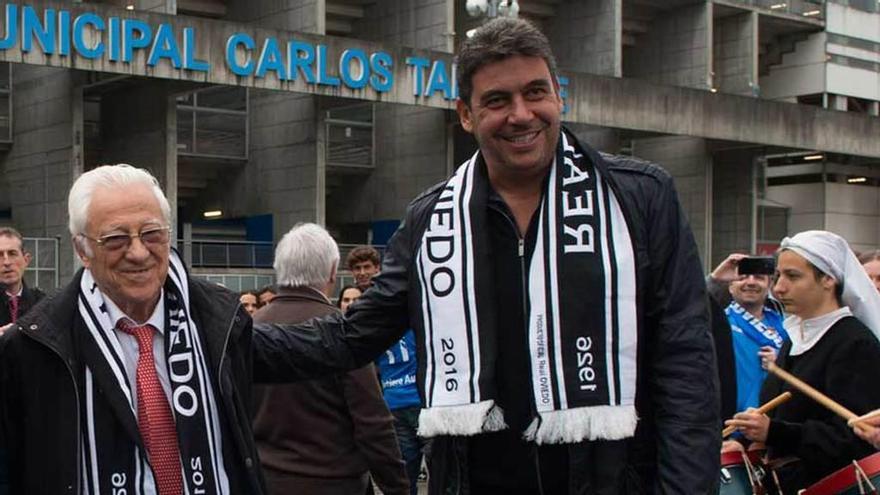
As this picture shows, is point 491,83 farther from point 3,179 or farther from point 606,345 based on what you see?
point 3,179

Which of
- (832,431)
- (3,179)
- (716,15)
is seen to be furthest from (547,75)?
(716,15)

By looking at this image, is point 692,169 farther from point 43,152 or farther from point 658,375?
point 658,375

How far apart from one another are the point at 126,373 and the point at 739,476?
2.63 m

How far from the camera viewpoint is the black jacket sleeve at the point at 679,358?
2.70 metres

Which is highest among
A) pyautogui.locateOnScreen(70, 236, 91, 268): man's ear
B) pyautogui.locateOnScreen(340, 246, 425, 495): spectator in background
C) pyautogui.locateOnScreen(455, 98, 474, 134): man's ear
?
pyautogui.locateOnScreen(455, 98, 474, 134): man's ear

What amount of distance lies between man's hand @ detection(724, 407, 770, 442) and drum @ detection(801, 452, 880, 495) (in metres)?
0.28

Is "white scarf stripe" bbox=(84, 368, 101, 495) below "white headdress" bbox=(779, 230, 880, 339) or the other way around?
below

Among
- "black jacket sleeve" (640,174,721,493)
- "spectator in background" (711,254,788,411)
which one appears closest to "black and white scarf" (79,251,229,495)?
"black jacket sleeve" (640,174,721,493)

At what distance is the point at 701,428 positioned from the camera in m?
2.71

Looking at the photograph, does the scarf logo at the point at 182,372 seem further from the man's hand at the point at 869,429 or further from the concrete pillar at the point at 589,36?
the concrete pillar at the point at 589,36

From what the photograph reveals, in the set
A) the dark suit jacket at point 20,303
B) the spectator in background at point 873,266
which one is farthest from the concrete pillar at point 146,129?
the spectator in background at point 873,266

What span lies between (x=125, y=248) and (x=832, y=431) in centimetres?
284

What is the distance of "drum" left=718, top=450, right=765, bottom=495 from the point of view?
4543 mm

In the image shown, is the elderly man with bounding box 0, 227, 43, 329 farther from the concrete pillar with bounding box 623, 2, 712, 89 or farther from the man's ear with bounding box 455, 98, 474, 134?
the concrete pillar with bounding box 623, 2, 712, 89
